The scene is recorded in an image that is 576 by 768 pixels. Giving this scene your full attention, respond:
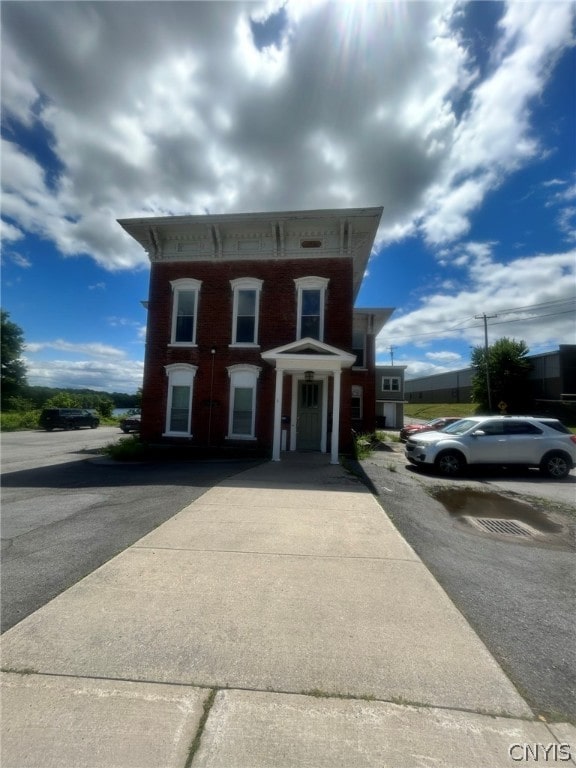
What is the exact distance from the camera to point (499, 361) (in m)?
36.3

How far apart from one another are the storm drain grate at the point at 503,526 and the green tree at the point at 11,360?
52.2 m

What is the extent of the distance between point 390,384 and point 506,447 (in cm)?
2298

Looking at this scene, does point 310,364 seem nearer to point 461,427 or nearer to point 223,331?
point 223,331

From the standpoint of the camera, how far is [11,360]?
147ft

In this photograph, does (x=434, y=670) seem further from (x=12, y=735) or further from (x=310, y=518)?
(x=310, y=518)

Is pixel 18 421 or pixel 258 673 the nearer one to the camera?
pixel 258 673

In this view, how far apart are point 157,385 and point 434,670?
42.0 ft

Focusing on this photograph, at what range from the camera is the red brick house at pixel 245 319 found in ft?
41.6

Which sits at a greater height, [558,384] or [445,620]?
[558,384]

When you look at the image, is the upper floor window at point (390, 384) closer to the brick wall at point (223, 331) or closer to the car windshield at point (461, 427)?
the brick wall at point (223, 331)

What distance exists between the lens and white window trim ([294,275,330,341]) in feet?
41.8

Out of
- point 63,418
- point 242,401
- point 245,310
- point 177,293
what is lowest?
point 63,418

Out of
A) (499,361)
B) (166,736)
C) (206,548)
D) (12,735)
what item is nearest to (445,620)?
(166,736)

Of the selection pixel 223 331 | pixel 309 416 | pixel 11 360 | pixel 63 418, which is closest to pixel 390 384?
pixel 309 416
